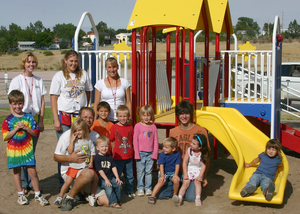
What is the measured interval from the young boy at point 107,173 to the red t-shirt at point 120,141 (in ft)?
0.86

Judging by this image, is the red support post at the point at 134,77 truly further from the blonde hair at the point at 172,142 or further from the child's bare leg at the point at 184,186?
the child's bare leg at the point at 184,186

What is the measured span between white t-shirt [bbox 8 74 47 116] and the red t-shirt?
1.06 meters

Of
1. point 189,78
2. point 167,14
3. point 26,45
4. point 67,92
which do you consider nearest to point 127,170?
point 67,92

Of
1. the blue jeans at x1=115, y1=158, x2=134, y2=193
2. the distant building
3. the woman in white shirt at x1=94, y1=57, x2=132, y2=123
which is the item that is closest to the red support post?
the woman in white shirt at x1=94, y1=57, x2=132, y2=123

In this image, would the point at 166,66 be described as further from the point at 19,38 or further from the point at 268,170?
the point at 19,38

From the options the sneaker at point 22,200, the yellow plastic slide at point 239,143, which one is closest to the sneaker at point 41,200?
the sneaker at point 22,200

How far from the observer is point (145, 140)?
15.3ft

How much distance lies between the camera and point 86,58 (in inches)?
247

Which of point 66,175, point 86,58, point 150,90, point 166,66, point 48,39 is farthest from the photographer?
point 48,39

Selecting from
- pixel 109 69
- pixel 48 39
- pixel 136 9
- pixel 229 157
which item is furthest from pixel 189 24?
pixel 48 39

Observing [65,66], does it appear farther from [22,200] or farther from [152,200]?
[152,200]

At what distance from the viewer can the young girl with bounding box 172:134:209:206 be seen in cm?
445

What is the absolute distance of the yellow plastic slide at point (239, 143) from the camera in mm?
4398

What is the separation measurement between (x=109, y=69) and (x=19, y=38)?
119 meters
